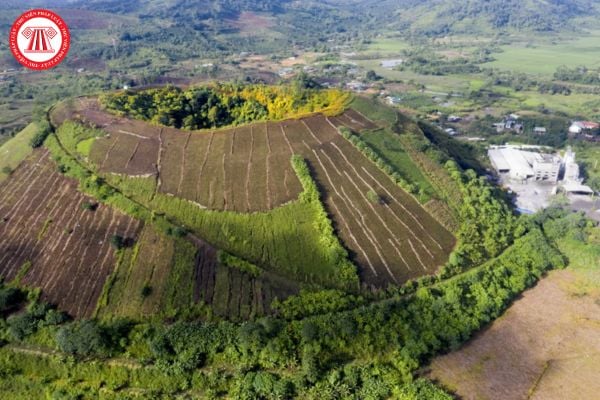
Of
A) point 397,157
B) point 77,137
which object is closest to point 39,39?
point 77,137

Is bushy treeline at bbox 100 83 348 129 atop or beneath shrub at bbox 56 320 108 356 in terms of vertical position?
atop

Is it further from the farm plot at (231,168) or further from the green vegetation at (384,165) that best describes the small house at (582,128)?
the farm plot at (231,168)

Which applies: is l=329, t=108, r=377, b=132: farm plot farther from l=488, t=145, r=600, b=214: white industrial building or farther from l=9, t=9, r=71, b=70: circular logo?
l=9, t=9, r=71, b=70: circular logo

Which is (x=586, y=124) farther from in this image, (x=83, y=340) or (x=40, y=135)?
(x=40, y=135)

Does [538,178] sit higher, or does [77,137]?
[77,137]

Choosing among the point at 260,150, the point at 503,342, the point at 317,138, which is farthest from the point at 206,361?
the point at 317,138

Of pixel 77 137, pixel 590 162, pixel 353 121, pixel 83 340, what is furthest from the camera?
pixel 590 162

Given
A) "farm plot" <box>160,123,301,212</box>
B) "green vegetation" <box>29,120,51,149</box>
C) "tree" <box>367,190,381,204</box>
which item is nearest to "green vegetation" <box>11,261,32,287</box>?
"farm plot" <box>160,123,301,212</box>
